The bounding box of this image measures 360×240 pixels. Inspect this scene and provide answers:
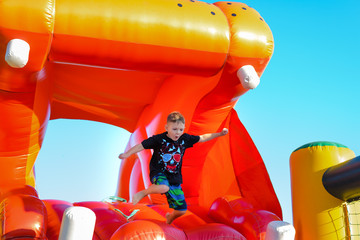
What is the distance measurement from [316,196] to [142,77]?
1852 mm

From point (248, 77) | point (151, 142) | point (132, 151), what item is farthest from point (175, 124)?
point (248, 77)

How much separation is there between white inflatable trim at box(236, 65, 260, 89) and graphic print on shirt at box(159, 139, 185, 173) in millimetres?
735

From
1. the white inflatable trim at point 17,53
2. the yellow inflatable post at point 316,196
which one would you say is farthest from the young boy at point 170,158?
the yellow inflatable post at point 316,196

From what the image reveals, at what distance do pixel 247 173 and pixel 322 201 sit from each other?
90cm

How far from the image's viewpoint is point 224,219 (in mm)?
3055

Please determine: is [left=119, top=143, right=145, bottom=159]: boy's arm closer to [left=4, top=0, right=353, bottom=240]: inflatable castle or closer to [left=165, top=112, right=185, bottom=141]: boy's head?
[left=165, top=112, right=185, bottom=141]: boy's head

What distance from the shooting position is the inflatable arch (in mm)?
2566

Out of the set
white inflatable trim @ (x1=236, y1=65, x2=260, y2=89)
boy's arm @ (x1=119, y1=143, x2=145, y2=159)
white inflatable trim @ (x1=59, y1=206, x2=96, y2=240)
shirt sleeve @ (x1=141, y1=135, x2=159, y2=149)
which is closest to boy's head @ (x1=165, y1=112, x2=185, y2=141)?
shirt sleeve @ (x1=141, y1=135, x2=159, y2=149)

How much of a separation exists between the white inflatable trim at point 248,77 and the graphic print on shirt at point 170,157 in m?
0.74

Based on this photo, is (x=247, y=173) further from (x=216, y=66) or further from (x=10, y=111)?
(x=10, y=111)

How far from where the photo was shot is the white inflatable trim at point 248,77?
2.96 metres

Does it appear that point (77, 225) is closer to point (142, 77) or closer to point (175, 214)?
point (175, 214)

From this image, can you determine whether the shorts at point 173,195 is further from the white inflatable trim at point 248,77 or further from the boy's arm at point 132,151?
the white inflatable trim at point 248,77

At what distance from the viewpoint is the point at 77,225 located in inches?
79.6
